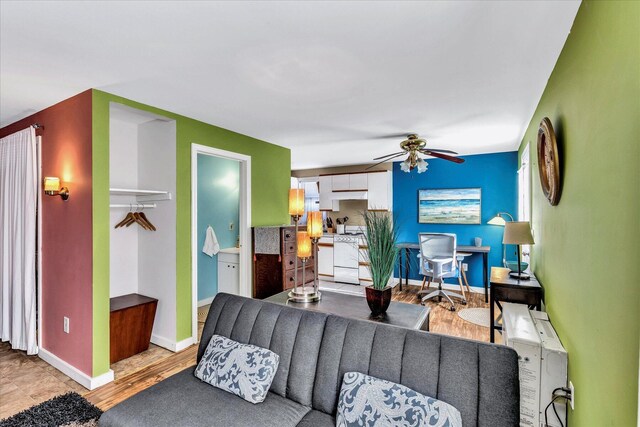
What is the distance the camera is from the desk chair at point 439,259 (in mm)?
4660

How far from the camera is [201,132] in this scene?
11.2ft

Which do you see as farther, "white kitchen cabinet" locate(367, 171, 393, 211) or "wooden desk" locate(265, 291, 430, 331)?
"white kitchen cabinet" locate(367, 171, 393, 211)

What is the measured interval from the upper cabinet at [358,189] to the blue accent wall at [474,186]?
0.31 meters

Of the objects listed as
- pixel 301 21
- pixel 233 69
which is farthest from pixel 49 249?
pixel 301 21

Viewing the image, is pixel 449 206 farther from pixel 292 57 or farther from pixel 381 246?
pixel 292 57

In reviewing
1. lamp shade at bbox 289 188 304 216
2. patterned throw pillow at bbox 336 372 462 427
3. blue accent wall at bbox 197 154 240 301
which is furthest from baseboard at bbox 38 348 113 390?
patterned throw pillow at bbox 336 372 462 427

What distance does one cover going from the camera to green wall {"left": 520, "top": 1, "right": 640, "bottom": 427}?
1.01m

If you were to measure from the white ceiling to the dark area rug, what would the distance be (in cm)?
232

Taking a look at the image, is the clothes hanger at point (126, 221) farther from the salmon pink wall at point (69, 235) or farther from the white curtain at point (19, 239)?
the white curtain at point (19, 239)

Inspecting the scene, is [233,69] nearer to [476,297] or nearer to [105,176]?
[105,176]

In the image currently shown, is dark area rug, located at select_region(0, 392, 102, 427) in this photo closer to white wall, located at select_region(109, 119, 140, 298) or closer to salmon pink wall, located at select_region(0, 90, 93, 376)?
salmon pink wall, located at select_region(0, 90, 93, 376)

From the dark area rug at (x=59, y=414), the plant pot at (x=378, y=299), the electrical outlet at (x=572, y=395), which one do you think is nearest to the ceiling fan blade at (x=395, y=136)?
the plant pot at (x=378, y=299)

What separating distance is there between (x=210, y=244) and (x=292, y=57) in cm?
340

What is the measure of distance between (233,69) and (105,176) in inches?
55.2
